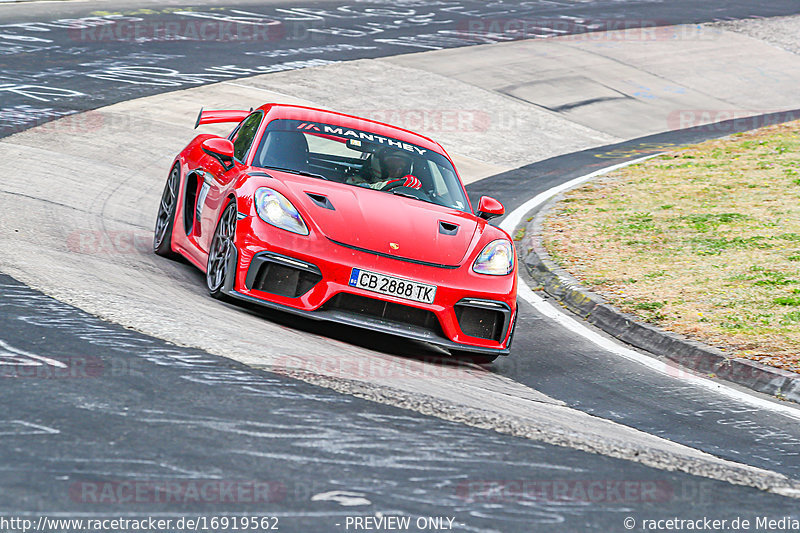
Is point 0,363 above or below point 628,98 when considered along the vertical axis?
above

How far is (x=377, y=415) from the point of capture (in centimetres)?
481

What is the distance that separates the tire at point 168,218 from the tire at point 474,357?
2.69 meters

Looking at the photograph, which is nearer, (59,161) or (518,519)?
(518,519)

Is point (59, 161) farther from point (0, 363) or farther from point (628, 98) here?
point (628, 98)

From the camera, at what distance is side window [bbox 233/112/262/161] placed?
799 centimetres

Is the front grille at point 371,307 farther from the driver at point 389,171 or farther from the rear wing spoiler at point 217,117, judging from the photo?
the rear wing spoiler at point 217,117

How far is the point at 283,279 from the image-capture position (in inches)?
257

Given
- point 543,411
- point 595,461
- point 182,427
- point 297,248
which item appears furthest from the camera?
point 297,248

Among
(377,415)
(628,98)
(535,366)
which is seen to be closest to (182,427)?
(377,415)

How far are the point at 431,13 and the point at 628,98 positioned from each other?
9065 millimetres

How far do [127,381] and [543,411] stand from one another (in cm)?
226

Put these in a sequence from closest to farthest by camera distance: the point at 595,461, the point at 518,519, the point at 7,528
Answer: the point at 7,528, the point at 518,519, the point at 595,461

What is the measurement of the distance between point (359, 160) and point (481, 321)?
1825 millimetres

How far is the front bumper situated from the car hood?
0.10 metres
